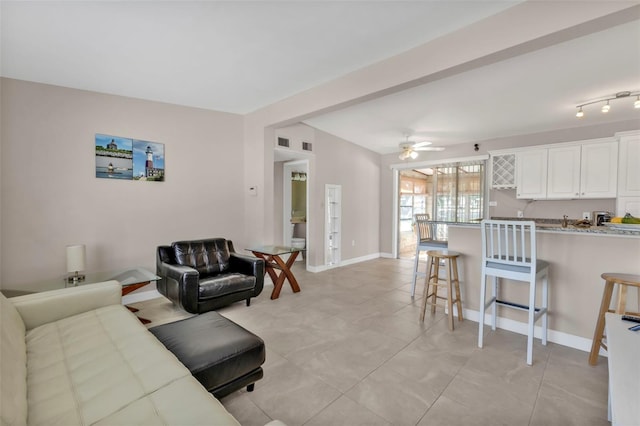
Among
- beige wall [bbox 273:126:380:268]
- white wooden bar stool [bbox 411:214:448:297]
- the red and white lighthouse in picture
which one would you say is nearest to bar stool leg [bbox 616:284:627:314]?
white wooden bar stool [bbox 411:214:448:297]

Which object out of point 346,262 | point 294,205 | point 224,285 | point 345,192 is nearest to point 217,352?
point 224,285

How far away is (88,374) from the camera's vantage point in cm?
143

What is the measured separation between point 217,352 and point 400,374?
1.43 meters

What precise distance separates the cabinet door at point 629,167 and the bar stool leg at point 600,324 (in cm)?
276

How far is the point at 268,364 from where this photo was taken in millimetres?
2377

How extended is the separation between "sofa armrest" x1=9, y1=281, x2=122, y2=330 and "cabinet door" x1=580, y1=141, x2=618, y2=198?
629 cm

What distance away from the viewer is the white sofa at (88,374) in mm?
1138

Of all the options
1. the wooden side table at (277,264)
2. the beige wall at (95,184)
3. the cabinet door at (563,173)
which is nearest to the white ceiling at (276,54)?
the beige wall at (95,184)

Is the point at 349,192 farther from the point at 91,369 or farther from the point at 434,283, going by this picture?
the point at 91,369

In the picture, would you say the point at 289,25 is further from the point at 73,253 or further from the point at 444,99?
the point at 73,253

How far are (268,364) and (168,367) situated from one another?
110 cm

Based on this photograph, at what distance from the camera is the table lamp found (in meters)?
3.16

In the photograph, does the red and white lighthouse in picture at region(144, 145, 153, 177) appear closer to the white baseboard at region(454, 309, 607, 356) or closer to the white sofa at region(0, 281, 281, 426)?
the white sofa at region(0, 281, 281, 426)

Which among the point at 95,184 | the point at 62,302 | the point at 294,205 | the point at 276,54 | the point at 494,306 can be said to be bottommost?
the point at 494,306
